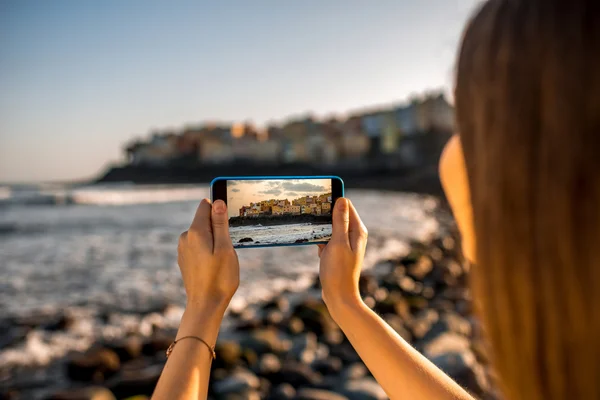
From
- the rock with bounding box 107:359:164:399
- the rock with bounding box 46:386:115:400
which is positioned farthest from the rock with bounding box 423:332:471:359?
the rock with bounding box 46:386:115:400

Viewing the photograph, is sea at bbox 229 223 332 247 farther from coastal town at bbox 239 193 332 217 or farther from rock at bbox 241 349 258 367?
rock at bbox 241 349 258 367

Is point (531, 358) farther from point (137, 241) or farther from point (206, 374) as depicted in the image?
point (137, 241)

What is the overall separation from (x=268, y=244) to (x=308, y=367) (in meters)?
2.00

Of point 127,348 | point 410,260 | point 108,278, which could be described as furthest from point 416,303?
point 108,278

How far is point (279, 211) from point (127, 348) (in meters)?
2.45

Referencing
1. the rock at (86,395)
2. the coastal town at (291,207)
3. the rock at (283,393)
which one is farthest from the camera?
the rock at (283,393)

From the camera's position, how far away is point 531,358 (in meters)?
0.49

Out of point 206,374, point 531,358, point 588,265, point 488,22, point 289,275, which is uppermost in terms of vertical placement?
point 488,22

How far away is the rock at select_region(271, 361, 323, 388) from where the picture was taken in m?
2.69

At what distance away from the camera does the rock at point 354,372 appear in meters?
2.69

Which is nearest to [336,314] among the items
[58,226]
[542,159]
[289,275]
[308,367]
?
[542,159]

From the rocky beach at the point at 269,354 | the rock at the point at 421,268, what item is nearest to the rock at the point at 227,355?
the rocky beach at the point at 269,354

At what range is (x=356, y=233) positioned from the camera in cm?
115

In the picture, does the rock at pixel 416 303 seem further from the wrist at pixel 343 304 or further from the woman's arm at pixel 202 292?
the woman's arm at pixel 202 292
